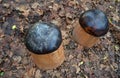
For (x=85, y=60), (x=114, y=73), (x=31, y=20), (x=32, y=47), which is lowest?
(x=114, y=73)

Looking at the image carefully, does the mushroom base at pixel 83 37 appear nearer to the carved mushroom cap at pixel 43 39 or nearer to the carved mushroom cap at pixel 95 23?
the carved mushroom cap at pixel 95 23

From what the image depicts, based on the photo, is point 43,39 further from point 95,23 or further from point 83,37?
point 83,37

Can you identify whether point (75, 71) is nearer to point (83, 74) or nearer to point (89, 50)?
point (83, 74)

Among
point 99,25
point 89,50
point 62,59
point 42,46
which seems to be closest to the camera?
point 42,46

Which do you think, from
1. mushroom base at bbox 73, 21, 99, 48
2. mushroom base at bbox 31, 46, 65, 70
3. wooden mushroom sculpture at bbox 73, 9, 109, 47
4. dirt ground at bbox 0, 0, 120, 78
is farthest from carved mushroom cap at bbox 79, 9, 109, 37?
dirt ground at bbox 0, 0, 120, 78

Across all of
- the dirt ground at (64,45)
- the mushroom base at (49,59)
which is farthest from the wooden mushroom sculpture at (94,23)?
the dirt ground at (64,45)

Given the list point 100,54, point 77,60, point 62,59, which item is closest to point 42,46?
point 62,59

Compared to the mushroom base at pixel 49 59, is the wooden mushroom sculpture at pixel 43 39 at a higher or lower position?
higher
